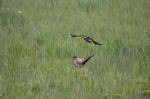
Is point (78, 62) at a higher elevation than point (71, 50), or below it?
below

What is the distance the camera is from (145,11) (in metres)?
12.1

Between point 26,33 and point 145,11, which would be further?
point 145,11

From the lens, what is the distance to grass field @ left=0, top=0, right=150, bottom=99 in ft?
22.6

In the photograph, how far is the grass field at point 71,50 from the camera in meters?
6.90

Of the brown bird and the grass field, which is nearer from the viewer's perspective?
the grass field

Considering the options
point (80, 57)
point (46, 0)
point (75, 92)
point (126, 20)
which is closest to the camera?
point (75, 92)

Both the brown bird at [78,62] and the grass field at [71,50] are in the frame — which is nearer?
the grass field at [71,50]

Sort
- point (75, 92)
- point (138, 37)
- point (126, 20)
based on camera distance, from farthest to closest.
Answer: point (126, 20) → point (138, 37) → point (75, 92)

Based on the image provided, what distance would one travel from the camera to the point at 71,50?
8492 mm

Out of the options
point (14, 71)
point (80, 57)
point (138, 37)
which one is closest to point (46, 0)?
point (138, 37)

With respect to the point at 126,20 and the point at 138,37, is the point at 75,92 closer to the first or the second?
the point at 138,37

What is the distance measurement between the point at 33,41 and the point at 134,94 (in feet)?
9.24

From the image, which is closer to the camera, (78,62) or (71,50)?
(78,62)

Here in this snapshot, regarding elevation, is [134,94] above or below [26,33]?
below
